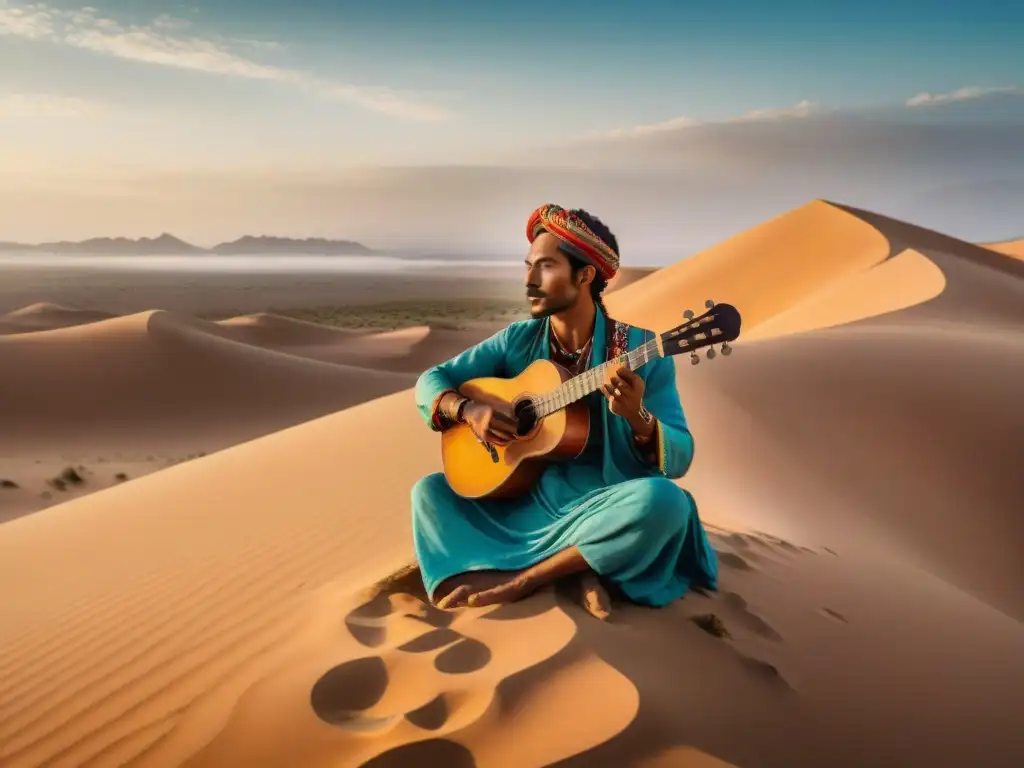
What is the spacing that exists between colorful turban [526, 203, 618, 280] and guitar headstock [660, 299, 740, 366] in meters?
0.69

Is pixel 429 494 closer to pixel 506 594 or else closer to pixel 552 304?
pixel 506 594

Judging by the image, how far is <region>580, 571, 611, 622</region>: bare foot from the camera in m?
3.17

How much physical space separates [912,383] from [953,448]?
1.14 meters

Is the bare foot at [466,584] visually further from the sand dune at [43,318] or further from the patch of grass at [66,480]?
the sand dune at [43,318]

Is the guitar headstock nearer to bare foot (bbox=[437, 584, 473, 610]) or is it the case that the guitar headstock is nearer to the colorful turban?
the colorful turban

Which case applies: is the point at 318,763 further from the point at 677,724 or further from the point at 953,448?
the point at 953,448

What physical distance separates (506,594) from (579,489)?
59 cm

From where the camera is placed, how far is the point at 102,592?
184 inches

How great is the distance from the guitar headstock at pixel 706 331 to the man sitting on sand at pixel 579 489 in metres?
0.20

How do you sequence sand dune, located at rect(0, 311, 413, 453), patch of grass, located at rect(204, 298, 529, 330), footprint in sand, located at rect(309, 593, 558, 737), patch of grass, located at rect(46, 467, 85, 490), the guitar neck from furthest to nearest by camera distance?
1. patch of grass, located at rect(204, 298, 529, 330)
2. sand dune, located at rect(0, 311, 413, 453)
3. patch of grass, located at rect(46, 467, 85, 490)
4. the guitar neck
5. footprint in sand, located at rect(309, 593, 558, 737)

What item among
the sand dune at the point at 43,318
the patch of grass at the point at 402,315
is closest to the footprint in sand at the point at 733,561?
the sand dune at the point at 43,318

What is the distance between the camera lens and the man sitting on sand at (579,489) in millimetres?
3197

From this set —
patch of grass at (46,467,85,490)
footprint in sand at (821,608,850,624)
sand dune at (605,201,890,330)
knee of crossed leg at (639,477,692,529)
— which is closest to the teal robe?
knee of crossed leg at (639,477,692,529)

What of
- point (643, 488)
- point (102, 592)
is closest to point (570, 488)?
point (643, 488)
